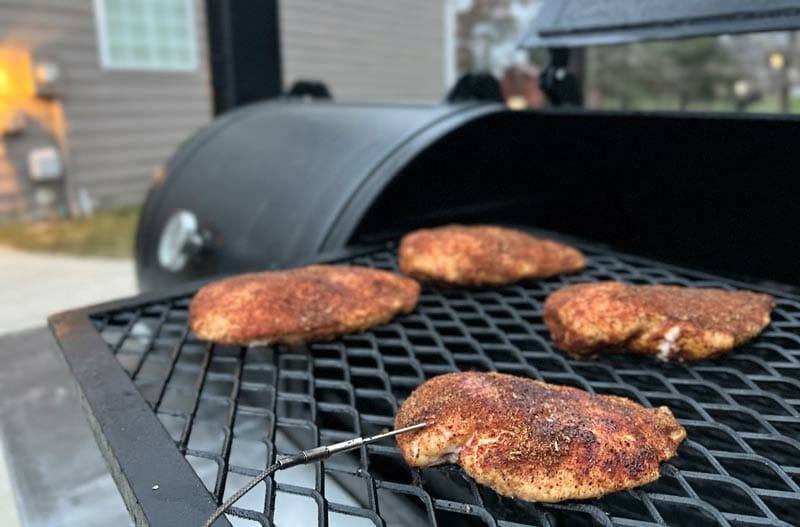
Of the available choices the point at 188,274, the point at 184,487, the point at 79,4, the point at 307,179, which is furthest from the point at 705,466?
the point at 79,4

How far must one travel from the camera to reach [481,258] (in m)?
1.58

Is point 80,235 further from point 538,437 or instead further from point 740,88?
point 740,88

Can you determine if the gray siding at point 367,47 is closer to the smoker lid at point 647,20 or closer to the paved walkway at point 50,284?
the paved walkway at point 50,284

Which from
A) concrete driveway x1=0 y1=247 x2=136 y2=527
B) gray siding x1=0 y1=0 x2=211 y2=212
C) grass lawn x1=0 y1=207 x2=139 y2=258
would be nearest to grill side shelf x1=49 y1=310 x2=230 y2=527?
concrete driveway x1=0 y1=247 x2=136 y2=527

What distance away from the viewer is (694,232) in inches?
80.2

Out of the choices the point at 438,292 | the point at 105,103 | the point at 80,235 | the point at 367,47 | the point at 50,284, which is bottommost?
the point at 80,235

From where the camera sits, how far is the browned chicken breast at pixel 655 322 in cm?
120

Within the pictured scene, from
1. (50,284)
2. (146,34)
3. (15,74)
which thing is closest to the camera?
(50,284)

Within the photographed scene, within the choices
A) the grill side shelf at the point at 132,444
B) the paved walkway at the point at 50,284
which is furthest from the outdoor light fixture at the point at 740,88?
the grill side shelf at the point at 132,444

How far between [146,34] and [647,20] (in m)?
7.21

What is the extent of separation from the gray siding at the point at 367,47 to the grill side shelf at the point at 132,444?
27.0ft

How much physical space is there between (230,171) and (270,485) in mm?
1636

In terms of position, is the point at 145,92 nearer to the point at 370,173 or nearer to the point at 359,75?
the point at 359,75

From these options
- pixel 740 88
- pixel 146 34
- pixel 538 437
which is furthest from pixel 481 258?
pixel 740 88
